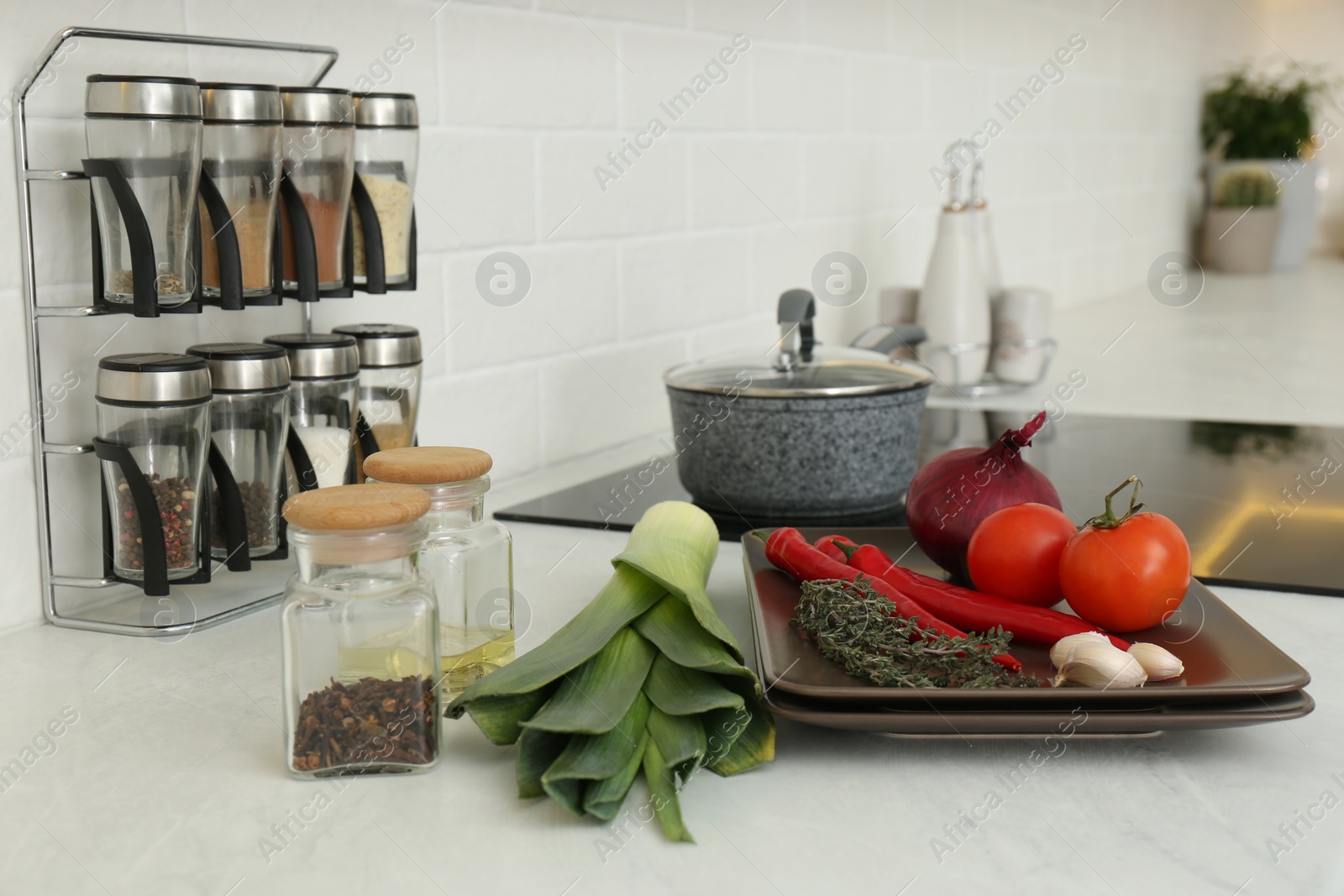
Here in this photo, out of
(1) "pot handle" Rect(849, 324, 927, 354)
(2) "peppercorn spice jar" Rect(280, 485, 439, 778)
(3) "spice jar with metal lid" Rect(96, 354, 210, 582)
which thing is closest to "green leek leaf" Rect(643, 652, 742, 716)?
(2) "peppercorn spice jar" Rect(280, 485, 439, 778)

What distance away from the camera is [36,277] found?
2.73ft

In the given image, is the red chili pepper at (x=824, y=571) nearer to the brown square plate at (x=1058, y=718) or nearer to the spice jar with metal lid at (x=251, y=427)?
the brown square plate at (x=1058, y=718)

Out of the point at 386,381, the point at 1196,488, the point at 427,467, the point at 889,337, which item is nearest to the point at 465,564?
the point at 427,467

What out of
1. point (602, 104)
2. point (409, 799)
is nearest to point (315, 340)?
→ point (409, 799)

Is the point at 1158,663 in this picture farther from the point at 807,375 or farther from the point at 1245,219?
the point at 1245,219

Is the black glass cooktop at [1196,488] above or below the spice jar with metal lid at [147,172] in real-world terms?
below

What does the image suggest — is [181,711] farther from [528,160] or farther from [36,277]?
[528,160]

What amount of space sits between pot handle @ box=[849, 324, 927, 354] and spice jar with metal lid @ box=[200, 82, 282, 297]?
2.62 ft

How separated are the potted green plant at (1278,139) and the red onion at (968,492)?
2.97 metres

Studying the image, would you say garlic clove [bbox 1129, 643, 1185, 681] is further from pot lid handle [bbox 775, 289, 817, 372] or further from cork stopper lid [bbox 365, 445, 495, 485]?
pot lid handle [bbox 775, 289, 817, 372]

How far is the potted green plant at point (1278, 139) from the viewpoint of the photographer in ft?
11.4

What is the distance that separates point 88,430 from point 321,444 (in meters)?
0.16

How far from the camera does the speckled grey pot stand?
1.05 m

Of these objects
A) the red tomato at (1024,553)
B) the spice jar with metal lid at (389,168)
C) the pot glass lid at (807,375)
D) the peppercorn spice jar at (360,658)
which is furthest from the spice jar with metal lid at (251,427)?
the red tomato at (1024,553)
